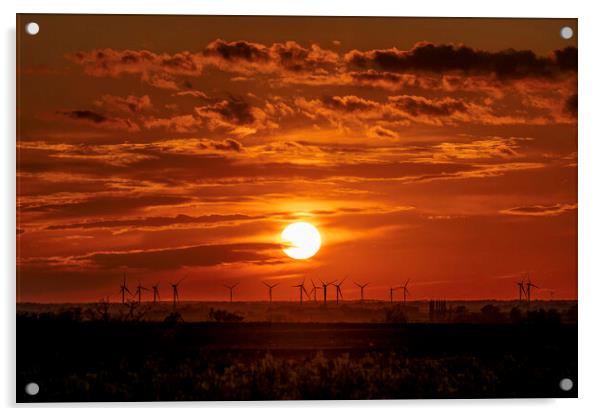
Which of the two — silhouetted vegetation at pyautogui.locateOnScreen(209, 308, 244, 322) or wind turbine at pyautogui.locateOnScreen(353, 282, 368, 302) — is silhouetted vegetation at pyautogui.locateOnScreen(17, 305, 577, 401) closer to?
silhouetted vegetation at pyautogui.locateOnScreen(209, 308, 244, 322)

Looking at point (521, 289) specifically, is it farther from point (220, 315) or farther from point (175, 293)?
point (175, 293)

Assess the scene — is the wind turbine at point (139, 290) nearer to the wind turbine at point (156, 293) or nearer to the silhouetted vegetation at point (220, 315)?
the wind turbine at point (156, 293)

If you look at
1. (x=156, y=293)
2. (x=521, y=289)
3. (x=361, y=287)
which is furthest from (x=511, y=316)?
(x=156, y=293)

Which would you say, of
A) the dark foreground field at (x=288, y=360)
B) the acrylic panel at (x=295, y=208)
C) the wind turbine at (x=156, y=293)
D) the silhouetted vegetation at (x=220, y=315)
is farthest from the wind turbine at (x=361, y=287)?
the wind turbine at (x=156, y=293)

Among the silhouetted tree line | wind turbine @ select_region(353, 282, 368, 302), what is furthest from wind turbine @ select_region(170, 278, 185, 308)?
the silhouetted tree line

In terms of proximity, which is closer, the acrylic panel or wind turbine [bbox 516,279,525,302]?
the acrylic panel

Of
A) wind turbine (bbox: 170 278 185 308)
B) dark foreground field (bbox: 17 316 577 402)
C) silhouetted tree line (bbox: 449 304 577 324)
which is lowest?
dark foreground field (bbox: 17 316 577 402)

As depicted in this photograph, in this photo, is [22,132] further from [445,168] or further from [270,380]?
[445,168]
